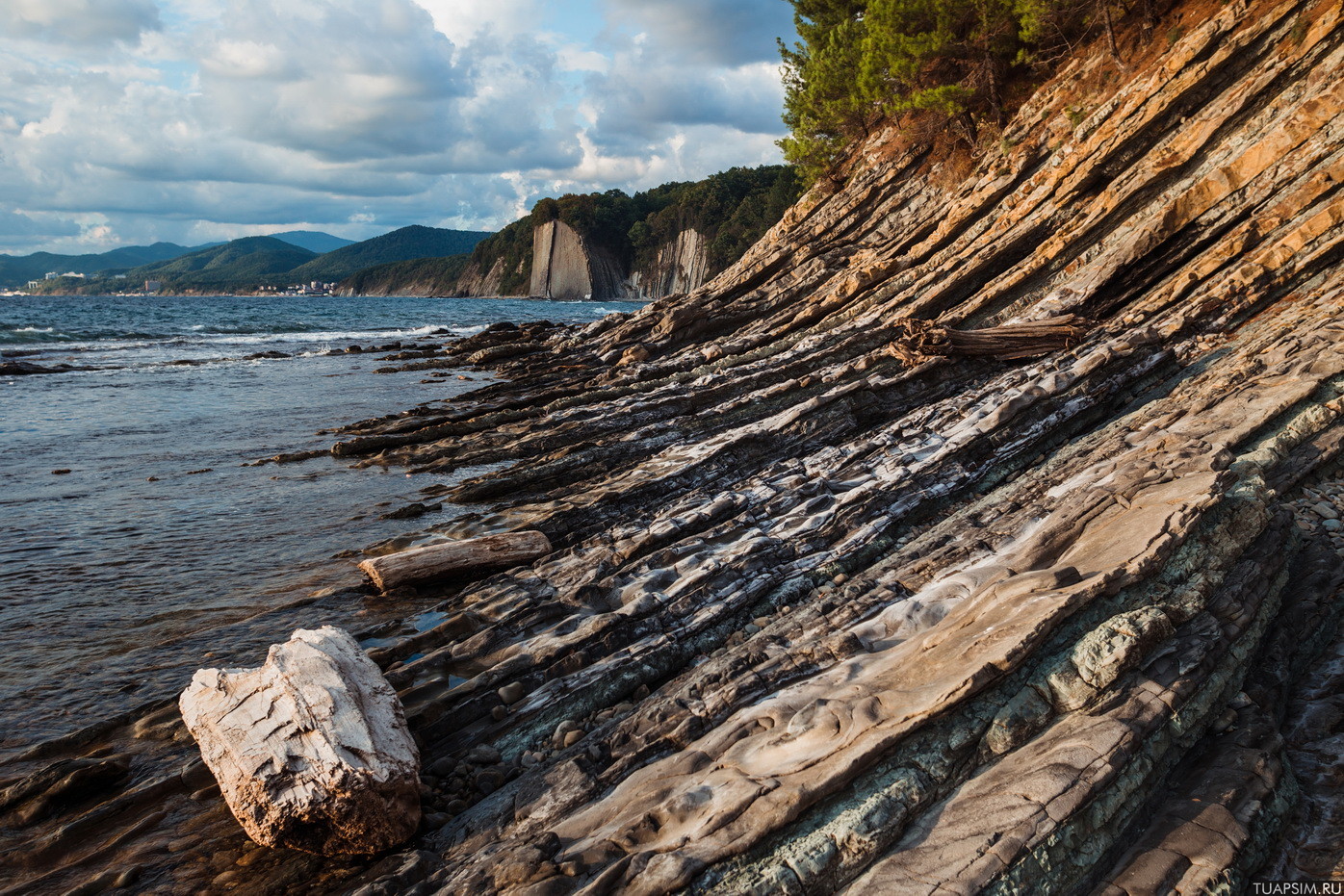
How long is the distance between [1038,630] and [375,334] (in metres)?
56.2

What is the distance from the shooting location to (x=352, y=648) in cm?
605

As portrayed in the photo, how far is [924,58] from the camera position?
25.2m

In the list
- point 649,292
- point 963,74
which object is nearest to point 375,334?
point 963,74

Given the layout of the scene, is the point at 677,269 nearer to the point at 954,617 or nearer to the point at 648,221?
the point at 648,221

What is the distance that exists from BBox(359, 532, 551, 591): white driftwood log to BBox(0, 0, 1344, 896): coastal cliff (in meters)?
0.39

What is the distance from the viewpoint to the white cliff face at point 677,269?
124625 mm

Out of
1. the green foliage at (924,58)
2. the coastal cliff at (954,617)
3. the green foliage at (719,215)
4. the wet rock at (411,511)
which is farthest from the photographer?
the green foliage at (719,215)

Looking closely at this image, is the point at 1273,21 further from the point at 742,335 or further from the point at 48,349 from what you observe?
the point at 48,349

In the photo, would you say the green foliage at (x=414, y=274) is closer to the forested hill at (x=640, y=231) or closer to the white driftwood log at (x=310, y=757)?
the forested hill at (x=640, y=231)

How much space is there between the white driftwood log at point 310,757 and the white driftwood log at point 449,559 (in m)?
3.55

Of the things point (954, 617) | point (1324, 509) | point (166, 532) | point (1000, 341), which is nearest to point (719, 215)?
point (1000, 341)

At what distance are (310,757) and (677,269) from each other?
132m

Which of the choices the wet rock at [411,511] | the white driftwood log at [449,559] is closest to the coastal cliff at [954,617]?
the white driftwood log at [449,559]

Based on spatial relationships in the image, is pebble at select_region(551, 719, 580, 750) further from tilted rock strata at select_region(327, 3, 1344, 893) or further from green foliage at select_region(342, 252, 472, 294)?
green foliage at select_region(342, 252, 472, 294)
